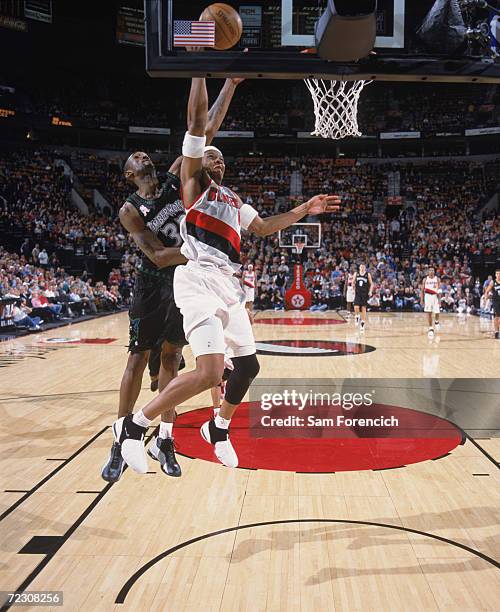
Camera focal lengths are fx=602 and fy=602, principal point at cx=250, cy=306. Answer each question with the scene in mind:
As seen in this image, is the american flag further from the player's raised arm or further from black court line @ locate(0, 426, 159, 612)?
black court line @ locate(0, 426, 159, 612)

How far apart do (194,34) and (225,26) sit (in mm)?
239

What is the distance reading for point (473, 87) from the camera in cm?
2744

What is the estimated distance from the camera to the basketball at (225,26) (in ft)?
12.5

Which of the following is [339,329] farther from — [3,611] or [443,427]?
[3,611]

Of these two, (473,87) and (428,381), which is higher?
(473,87)

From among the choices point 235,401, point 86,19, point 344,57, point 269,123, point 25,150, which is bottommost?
point 235,401

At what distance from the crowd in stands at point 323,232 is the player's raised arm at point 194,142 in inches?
465

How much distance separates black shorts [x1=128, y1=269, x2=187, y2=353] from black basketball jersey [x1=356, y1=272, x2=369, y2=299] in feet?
35.3

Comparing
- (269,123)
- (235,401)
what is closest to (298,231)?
(269,123)

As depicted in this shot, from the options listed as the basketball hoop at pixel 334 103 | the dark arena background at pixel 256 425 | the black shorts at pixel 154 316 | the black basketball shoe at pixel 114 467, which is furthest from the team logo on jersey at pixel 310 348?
the black basketball shoe at pixel 114 467

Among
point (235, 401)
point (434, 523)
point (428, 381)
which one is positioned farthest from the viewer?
point (428, 381)

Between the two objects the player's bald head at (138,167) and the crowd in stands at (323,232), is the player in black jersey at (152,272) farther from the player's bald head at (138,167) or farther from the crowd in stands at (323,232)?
the crowd in stands at (323,232)

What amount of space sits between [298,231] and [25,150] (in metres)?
12.2

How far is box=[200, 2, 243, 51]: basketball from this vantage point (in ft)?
12.5
